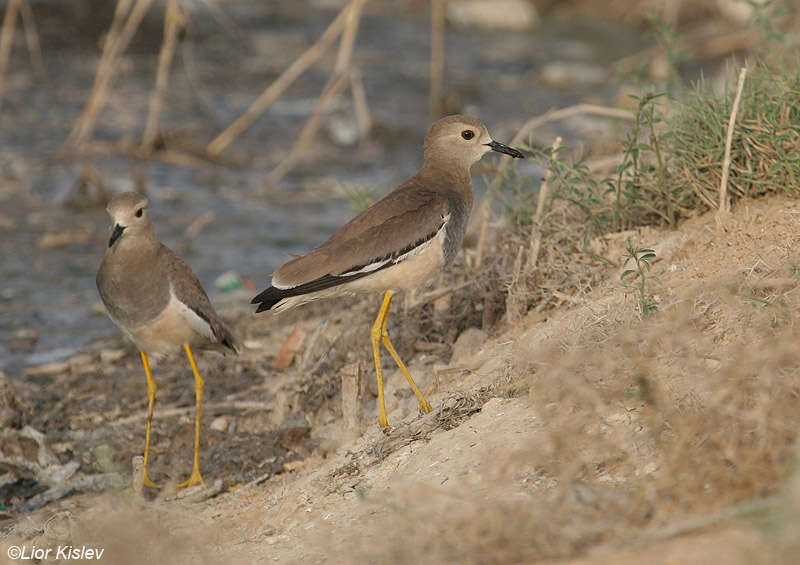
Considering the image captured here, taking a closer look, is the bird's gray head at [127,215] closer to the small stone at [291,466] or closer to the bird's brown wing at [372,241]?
the bird's brown wing at [372,241]

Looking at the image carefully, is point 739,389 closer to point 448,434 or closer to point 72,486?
point 448,434

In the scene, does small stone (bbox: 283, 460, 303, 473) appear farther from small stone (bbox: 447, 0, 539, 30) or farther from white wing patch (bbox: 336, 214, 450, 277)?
small stone (bbox: 447, 0, 539, 30)

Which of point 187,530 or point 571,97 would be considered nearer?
point 187,530

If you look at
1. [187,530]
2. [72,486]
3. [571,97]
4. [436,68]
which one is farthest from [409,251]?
[571,97]

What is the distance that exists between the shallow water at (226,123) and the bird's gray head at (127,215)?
7.10ft

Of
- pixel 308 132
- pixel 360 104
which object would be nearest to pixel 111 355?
pixel 308 132

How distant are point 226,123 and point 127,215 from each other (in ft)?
26.6

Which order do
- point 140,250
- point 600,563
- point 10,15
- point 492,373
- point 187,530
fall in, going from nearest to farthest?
point 600,563 → point 187,530 → point 492,373 → point 140,250 → point 10,15

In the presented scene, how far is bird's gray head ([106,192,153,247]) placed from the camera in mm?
5992

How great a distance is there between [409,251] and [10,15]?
19.3 ft

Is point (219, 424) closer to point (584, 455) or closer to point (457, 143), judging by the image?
point (457, 143)

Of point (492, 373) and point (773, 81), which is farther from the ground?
point (773, 81)

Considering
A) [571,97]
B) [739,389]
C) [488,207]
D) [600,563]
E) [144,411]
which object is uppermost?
[571,97]

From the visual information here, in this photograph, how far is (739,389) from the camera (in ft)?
11.3
